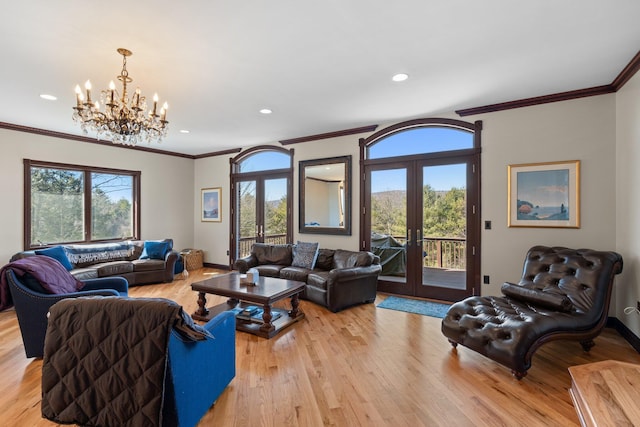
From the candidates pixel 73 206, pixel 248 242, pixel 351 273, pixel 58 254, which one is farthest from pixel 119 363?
pixel 73 206

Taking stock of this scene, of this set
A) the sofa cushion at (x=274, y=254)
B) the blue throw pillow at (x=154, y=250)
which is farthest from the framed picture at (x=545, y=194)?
the blue throw pillow at (x=154, y=250)

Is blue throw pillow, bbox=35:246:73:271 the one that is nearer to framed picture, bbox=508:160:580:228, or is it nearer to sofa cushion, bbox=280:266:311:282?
sofa cushion, bbox=280:266:311:282

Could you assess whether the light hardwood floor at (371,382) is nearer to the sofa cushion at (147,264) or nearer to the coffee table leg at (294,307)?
the coffee table leg at (294,307)

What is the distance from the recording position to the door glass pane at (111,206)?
19.8ft

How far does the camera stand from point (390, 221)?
16.8 ft

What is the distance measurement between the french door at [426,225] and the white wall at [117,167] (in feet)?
15.3

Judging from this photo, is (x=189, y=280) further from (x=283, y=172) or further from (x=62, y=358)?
(x=62, y=358)

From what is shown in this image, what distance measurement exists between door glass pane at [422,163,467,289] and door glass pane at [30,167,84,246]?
6227 millimetres

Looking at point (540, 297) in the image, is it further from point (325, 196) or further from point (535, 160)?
point (325, 196)

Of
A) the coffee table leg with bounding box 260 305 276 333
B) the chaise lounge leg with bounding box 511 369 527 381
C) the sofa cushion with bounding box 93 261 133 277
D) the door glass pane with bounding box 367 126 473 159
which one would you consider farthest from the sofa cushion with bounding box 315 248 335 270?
the sofa cushion with bounding box 93 261 133 277

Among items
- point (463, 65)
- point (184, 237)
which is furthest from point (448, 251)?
point (184, 237)

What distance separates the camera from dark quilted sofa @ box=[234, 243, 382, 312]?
4.15 m

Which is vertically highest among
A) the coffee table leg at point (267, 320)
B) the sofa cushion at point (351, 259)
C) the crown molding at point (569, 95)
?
the crown molding at point (569, 95)

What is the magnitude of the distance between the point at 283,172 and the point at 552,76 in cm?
445
